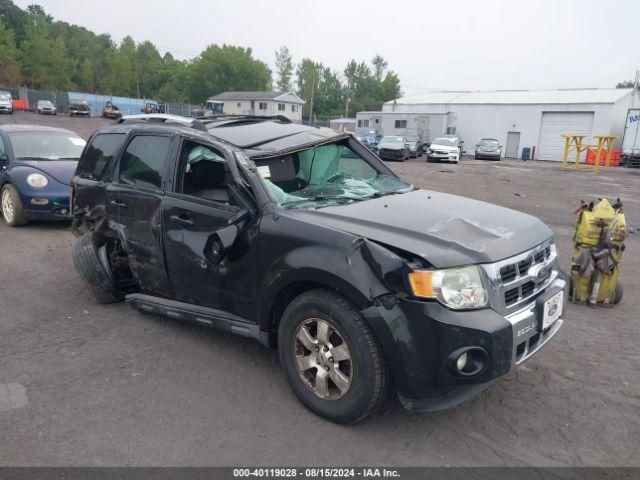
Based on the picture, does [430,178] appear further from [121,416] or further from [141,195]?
[121,416]

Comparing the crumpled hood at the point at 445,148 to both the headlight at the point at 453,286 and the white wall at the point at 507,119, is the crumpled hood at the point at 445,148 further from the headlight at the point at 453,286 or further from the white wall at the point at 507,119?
the headlight at the point at 453,286

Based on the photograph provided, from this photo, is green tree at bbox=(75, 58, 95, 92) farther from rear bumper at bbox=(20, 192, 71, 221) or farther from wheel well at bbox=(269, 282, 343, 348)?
wheel well at bbox=(269, 282, 343, 348)

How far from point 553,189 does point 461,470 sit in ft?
54.1

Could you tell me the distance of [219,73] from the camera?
9200 cm

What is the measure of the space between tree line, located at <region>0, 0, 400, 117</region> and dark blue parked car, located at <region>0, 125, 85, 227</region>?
3051 inches

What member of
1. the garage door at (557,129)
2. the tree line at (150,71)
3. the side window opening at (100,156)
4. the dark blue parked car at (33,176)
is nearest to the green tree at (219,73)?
the tree line at (150,71)

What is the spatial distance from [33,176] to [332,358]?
6.85 metres

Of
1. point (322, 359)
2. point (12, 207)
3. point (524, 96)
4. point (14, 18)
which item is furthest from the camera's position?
point (14, 18)

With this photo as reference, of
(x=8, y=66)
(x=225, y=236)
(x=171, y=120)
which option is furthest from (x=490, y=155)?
(x=8, y=66)

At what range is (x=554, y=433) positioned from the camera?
3.12 metres

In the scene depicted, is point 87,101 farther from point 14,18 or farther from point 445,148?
point 445,148

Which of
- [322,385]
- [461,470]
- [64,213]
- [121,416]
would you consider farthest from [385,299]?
[64,213]

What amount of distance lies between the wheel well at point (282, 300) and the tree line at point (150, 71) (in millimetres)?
83284

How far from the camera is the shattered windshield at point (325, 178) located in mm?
3834
